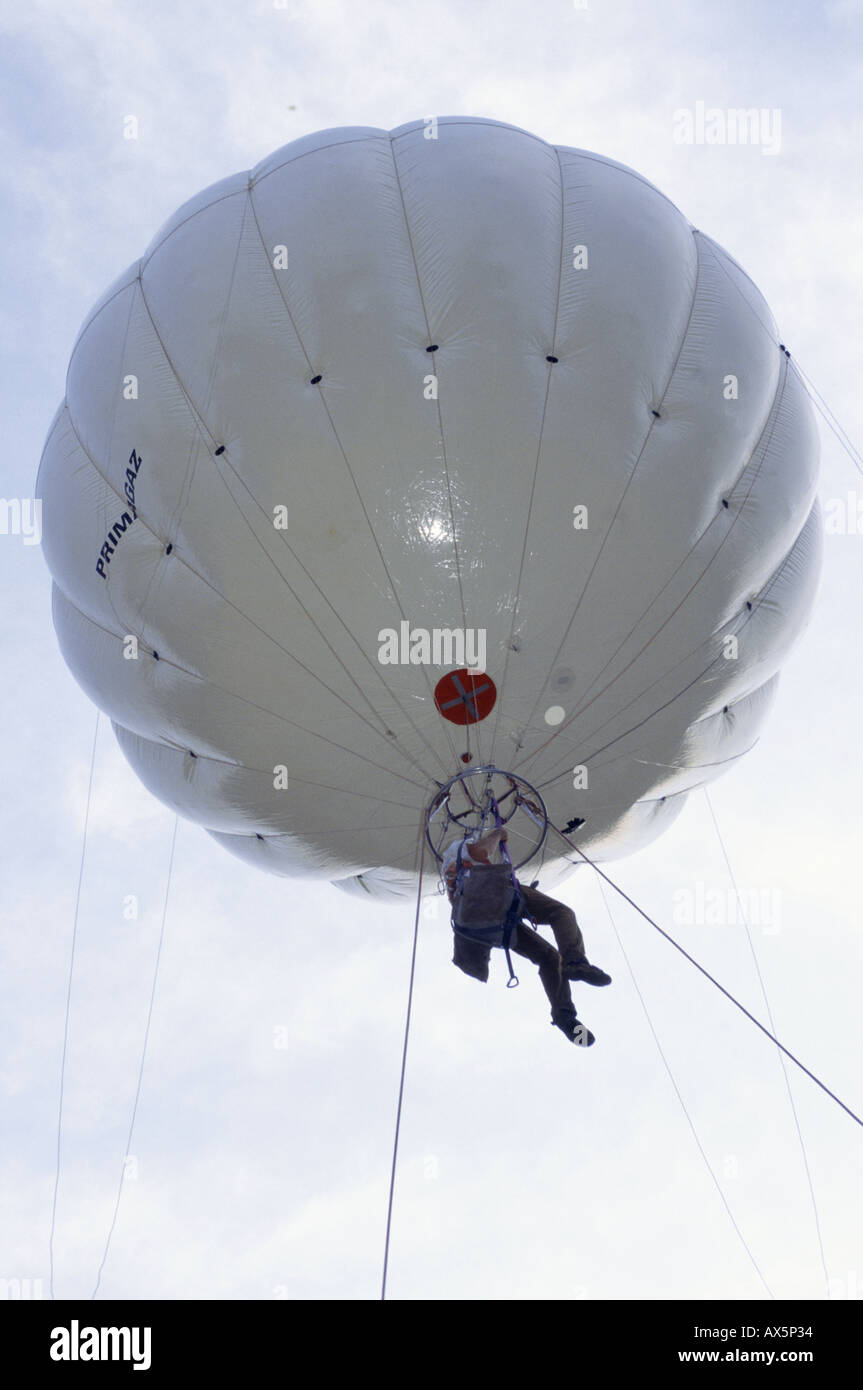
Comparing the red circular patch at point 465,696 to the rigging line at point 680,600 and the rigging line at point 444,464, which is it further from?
the rigging line at point 680,600

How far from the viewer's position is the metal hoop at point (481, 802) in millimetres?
10445

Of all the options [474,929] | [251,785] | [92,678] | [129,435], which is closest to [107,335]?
[129,435]

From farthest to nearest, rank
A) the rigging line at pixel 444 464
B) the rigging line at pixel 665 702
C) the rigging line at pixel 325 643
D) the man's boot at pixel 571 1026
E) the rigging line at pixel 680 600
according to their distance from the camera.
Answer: the rigging line at pixel 665 702 → the rigging line at pixel 680 600 → the rigging line at pixel 325 643 → the rigging line at pixel 444 464 → the man's boot at pixel 571 1026

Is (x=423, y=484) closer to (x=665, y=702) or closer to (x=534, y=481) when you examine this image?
(x=534, y=481)

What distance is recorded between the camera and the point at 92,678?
38.9 feet

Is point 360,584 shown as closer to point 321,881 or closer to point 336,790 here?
point 336,790

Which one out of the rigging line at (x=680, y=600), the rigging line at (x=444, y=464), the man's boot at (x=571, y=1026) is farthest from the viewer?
the rigging line at (x=680, y=600)

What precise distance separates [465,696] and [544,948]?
5.80 feet

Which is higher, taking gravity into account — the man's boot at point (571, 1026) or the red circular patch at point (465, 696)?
the red circular patch at point (465, 696)

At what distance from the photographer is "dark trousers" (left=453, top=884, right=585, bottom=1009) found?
9.63 metres

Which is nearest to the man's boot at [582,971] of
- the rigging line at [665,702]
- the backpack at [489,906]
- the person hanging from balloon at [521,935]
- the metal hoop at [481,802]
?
the person hanging from balloon at [521,935]

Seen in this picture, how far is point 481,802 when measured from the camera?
10.5 meters

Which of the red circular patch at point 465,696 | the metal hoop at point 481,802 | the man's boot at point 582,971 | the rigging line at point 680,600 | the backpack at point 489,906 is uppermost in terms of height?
the rigging line at point 680,600

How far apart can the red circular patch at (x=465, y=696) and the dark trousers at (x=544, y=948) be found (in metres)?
1.26
